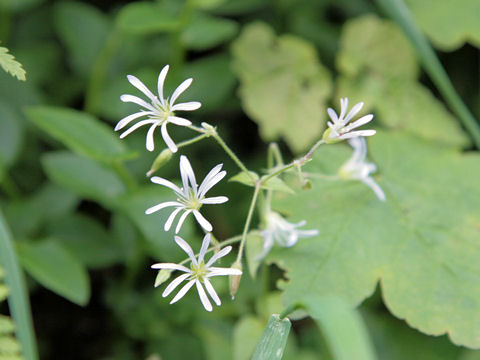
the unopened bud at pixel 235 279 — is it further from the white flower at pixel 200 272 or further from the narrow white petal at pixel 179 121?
the narrow white petal at pixel 179 121

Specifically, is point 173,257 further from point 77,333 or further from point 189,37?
point 189,37

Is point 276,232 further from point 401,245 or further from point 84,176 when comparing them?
point 84,176

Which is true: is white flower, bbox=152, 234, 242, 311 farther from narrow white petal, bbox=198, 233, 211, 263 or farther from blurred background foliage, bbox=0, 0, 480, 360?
blurred background foliage, bbox=0, 0, 480, 360

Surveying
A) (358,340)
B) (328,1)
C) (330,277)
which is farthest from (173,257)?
(328,1)

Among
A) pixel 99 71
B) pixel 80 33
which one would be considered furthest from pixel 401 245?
pixel 80 33

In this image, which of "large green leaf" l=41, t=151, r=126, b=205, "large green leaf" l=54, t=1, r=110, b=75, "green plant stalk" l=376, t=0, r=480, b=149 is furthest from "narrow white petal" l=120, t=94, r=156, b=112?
"large green leaf" l=54, t=1, r=110, b=75
